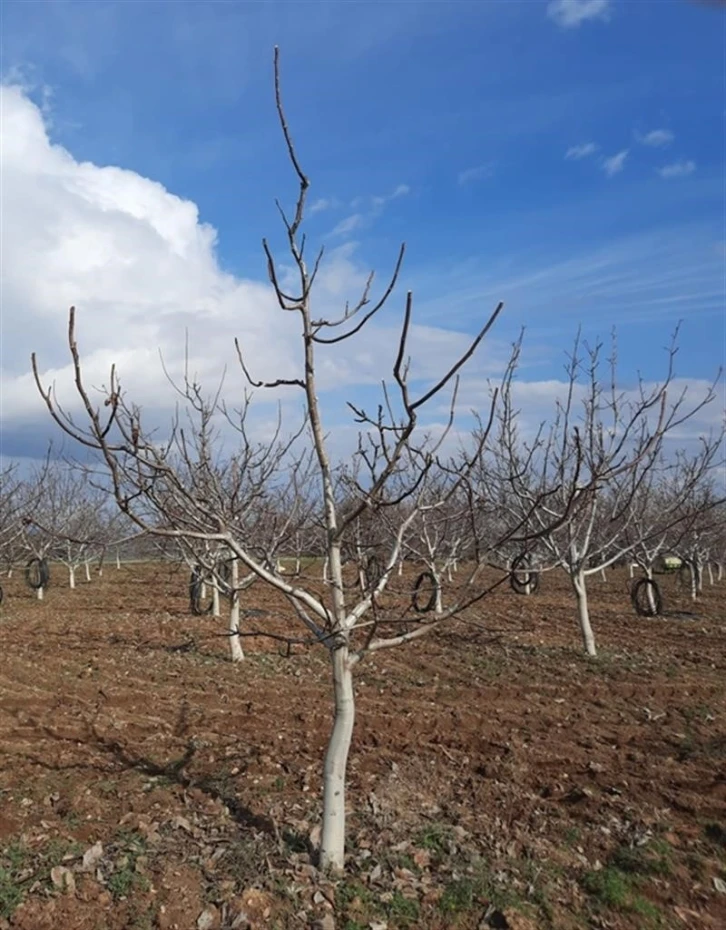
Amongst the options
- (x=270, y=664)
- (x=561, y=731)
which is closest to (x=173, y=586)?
(x=270, y=664)

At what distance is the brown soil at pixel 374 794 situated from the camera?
3.78 metres

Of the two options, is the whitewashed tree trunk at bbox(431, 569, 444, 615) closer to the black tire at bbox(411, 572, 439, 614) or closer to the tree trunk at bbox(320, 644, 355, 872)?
the black tire at bbox(411, 572, 439, 614)

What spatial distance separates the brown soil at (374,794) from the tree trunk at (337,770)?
14 centimetres

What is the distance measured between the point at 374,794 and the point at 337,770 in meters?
1.41

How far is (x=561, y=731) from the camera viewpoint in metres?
7.12

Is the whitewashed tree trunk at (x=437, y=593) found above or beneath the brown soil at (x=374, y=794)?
above

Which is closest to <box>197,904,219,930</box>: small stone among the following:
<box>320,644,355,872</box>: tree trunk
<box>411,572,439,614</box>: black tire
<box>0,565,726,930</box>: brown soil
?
<box>0,565,726,930</box>: brown soil

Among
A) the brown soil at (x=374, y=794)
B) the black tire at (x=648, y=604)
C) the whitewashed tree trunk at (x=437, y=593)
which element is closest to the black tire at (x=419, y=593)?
the whitewashed tree trunk at (x=437, y=593)

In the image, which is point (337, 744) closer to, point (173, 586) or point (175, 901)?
point (175, 901)

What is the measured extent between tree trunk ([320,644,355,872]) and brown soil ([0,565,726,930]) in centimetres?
14

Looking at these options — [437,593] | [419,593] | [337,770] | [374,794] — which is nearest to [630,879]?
[374,794]

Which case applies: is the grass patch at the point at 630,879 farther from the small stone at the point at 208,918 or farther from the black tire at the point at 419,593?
the small stone at the point at 208,918

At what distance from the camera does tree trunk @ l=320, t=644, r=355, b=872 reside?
3.94 meters

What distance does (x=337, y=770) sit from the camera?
393 centimetres
